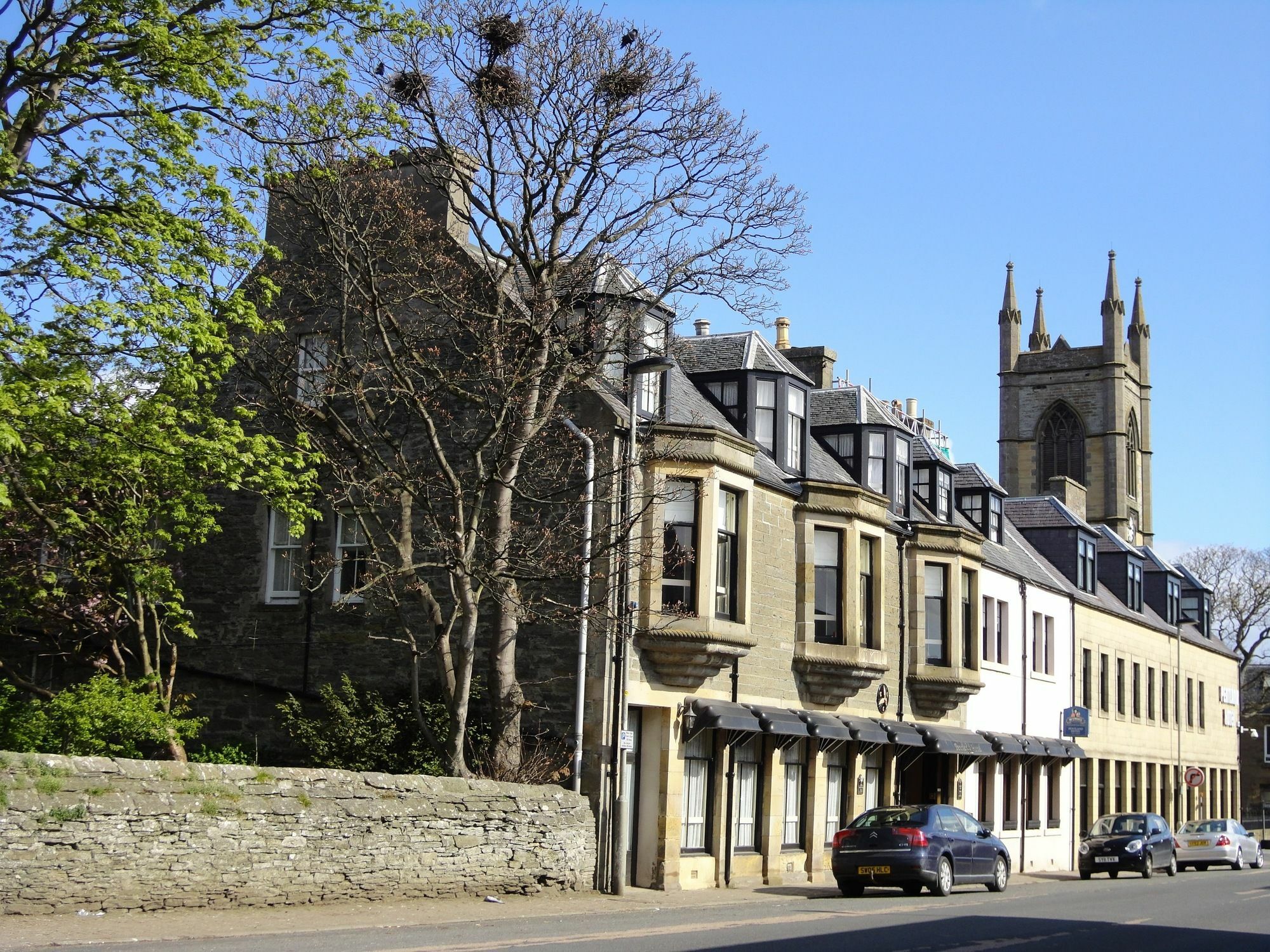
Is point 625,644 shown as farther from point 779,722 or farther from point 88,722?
point 88,722

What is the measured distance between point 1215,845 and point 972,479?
11973 mm

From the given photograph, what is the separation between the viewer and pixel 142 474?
64.9ft

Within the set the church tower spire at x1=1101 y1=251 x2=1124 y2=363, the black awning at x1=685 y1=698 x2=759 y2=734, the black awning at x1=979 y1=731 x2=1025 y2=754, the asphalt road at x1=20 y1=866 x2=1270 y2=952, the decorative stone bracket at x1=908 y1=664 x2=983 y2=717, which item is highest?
the church tower spire at x1=1101 y1=251 x2=1124 y2=363

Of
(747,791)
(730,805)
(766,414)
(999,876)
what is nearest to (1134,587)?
(766,414)

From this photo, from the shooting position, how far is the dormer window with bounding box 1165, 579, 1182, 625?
54312 mm

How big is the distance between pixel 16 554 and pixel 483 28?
10.5 meters

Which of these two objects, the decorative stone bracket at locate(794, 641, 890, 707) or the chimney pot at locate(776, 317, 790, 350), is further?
the chimney pot at locate(776, 317, 790, 350)

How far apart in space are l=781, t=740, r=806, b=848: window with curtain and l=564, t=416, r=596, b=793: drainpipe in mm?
6152

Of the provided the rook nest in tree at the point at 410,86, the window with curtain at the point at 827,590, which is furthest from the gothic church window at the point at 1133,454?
the rook nest in tree at the point at 410,86

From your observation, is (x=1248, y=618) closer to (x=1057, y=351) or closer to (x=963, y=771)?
(x=1057, y=351)

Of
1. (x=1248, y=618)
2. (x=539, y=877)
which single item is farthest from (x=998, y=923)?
(x=1248, y=618)

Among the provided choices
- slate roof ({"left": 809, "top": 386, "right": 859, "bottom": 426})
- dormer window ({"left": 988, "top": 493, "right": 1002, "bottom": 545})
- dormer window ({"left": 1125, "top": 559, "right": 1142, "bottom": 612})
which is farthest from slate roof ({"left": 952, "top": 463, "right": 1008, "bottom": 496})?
dormer window ({"left": 1125, "top": 559, "right": 1142, "bottom": 612})

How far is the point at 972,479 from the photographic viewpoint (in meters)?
38.8

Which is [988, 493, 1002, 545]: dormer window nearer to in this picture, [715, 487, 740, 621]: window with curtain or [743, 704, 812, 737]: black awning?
[743, 704, 812, 737]: black awning
